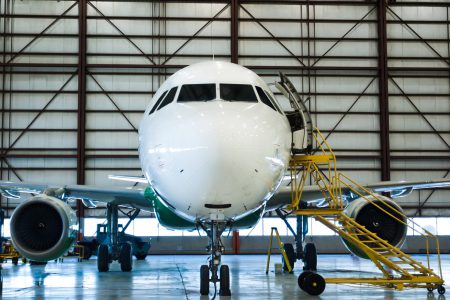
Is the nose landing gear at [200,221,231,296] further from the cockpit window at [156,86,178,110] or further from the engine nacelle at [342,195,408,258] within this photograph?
the engine nacelle at [342,195,408,258]

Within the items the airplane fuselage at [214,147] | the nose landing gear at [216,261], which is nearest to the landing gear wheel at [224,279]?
the nose landing gear at [216,261]

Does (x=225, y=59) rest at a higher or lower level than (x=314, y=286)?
higher

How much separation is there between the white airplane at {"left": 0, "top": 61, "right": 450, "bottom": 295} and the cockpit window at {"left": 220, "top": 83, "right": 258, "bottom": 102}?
0.02 m

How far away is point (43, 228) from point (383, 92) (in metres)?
20.2

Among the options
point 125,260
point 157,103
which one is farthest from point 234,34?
point 157,103

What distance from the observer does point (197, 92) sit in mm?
9367

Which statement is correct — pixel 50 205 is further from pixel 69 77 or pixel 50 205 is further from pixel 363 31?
pixel 363 31

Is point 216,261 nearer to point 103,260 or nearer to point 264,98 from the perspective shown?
point 264,98

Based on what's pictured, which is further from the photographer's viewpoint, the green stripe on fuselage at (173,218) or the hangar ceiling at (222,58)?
the hangar ceiling at (222,58)

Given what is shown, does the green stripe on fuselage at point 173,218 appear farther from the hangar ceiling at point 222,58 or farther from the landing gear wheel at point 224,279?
the hangar ceiling at point 222,58

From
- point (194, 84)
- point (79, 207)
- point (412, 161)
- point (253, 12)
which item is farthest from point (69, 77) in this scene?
point (194, 84)

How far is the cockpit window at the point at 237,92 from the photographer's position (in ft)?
30.3

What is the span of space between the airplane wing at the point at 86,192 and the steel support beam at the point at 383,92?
1553 centimetres

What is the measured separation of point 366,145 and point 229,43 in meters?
8.01
